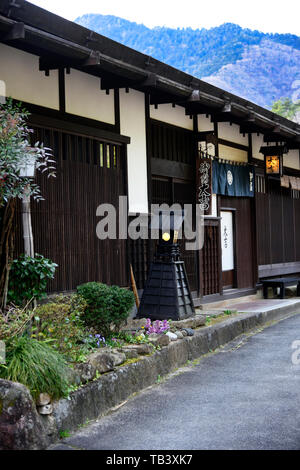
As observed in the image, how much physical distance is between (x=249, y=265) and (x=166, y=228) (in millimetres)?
7962

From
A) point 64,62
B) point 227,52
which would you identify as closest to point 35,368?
point 64,62

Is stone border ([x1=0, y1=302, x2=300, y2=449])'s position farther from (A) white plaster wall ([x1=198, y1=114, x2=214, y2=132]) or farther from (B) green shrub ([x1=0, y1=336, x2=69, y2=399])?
(A) white plaster wall ([x1=198, y1=114, x2=214, y2=132])

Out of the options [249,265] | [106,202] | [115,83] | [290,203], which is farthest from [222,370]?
[290,203]

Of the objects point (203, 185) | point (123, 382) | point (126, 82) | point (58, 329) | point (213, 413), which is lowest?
point (213, 413)

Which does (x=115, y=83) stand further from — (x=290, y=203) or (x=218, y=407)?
(x=290, y=203)

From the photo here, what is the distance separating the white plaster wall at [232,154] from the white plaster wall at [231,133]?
0.29 meters

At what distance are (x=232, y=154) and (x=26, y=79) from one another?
354 inches

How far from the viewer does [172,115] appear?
13820 millimetres

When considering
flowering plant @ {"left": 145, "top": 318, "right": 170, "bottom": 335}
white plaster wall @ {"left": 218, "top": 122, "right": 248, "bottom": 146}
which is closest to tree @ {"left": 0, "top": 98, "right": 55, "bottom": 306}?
flowering plant @ {"left": 145, "top": 318, "right": 170, "bottom": 335}

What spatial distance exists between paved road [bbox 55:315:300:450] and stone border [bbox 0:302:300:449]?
141mm

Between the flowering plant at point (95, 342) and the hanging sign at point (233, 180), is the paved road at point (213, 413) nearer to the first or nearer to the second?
the flowering plant at point (95, 342)

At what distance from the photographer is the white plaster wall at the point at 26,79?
28.2 feet

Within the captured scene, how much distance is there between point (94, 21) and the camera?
16175cm

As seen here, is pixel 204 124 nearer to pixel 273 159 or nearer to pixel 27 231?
pixel 273 159
